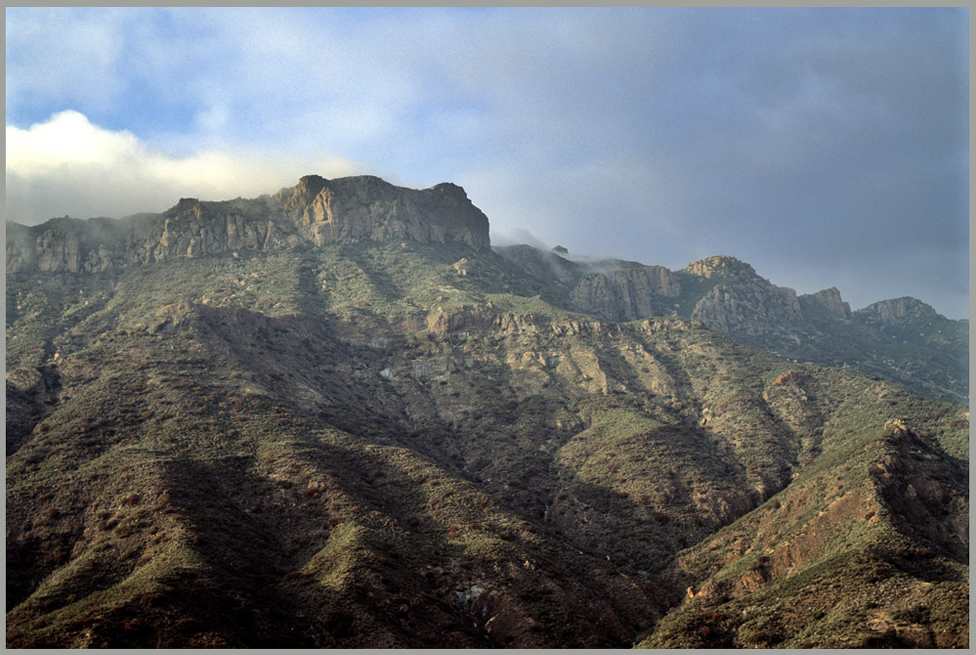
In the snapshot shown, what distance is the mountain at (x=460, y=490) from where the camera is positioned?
59.0m

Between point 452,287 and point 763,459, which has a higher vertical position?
point 452,287

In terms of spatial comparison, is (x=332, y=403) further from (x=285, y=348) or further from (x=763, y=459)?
(x=763, y=459)

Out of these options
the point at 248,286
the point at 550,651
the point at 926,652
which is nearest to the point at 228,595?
the point at 550,651

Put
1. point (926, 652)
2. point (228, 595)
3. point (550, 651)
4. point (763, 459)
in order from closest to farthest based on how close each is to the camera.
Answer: point (926, 652)
point (550, 651)
point (228, 595)
point (763, 459)

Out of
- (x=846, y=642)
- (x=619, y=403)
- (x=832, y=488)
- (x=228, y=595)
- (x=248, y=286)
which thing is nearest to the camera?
(x=846, y=642)

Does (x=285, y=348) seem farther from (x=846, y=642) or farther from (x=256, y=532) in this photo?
(x=846, y=642)

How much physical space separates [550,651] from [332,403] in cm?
7414

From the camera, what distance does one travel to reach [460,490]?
297 feet

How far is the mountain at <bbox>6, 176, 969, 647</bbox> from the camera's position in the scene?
59.0m

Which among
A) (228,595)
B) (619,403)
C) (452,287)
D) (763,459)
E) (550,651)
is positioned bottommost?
(550,651)

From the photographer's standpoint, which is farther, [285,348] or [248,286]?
[248,286]

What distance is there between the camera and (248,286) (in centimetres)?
18875

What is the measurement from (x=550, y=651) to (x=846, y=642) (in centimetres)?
1919

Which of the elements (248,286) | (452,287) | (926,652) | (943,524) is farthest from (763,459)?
(248,286)
